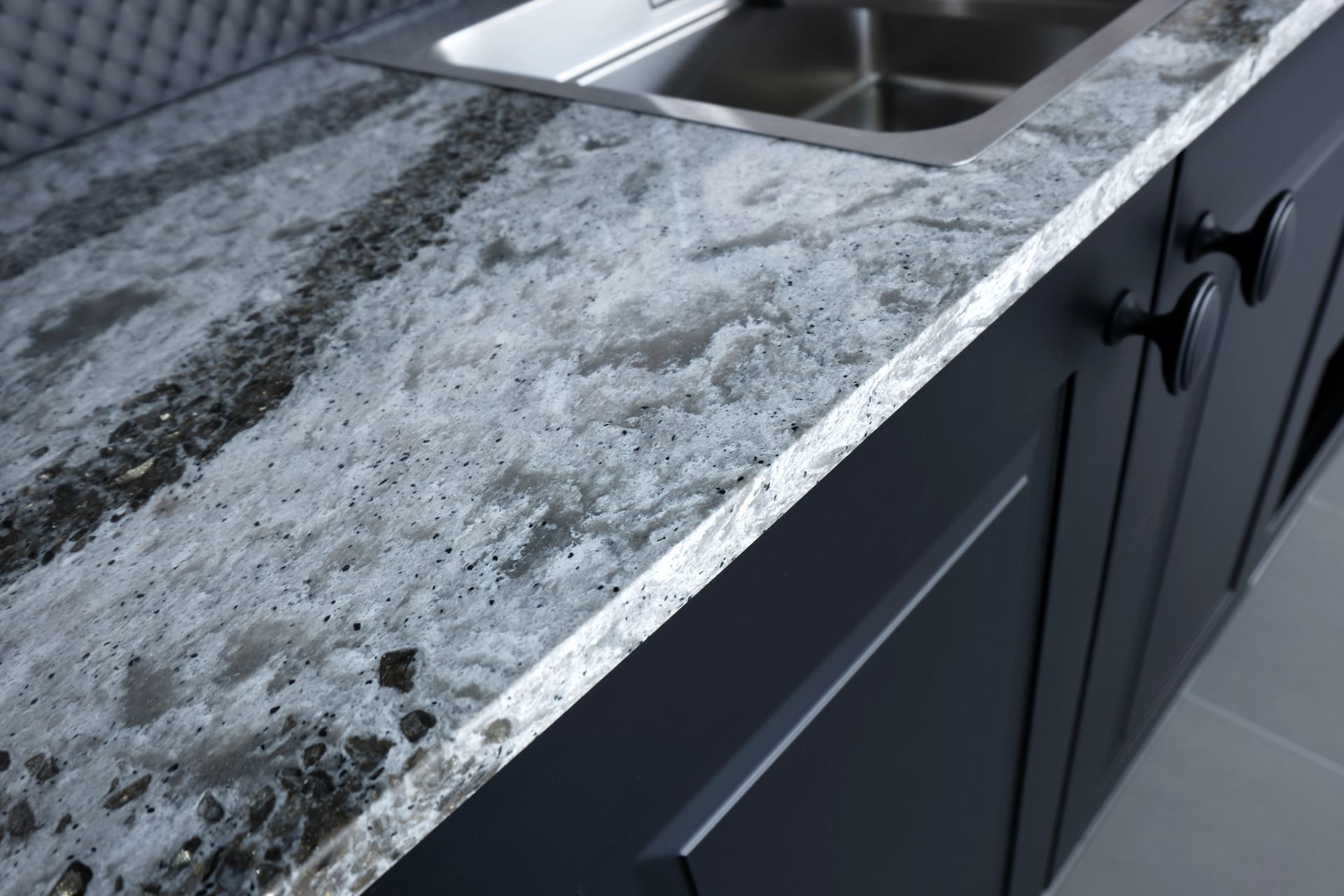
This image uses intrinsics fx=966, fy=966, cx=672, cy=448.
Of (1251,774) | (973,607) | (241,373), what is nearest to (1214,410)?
(973,607)

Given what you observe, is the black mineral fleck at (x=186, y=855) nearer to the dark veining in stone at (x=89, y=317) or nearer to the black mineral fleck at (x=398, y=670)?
the black mineral fleck at (x=398, y=670)

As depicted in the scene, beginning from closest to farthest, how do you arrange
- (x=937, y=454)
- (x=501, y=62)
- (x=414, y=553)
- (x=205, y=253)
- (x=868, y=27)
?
1. (x=414, y=553)
2. (x=937, y=454)
3. (x=205, y=253)
4. (x=501, y=62)
5. (x=868, y=27)

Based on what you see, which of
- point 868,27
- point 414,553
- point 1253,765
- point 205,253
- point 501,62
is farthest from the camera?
point 1253,765

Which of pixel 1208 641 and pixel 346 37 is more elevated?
pixel 346 37

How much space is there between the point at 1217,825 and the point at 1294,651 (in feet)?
0.98

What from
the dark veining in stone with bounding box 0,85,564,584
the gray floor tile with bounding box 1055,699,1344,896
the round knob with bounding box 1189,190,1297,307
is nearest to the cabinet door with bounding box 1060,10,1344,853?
the round knob with bounding box 1189,190,1297,307

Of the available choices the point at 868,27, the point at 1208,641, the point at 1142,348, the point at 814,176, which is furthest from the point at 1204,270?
the point at 1208,641

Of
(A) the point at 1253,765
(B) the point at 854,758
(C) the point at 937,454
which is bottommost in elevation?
(A) the point at 1253,765

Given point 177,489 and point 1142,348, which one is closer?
point 177,489

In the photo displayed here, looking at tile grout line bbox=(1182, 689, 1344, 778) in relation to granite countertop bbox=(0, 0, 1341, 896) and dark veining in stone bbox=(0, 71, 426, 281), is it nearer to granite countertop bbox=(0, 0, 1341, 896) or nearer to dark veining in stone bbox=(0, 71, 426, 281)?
granite countertop bbox=(0, 0, 1341, 896)

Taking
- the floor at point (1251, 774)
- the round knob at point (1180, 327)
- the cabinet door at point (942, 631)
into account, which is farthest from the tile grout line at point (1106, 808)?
the round knob at point (1180, 327)

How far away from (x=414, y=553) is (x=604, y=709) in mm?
87

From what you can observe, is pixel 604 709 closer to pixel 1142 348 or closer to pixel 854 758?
pixel 854 758

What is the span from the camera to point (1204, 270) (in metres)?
0.67
